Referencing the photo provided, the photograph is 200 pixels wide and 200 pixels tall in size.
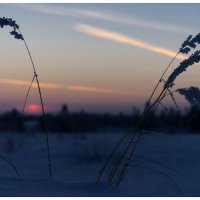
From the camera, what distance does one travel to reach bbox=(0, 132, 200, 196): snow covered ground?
2.66 meters

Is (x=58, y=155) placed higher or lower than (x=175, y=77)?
higher

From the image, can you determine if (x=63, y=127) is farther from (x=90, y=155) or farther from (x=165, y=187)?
(x=165, y=187)

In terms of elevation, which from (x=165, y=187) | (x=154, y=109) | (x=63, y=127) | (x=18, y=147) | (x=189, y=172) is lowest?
(x=154, y=109)

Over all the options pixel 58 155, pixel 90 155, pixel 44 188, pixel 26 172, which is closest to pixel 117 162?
pixel 44 188

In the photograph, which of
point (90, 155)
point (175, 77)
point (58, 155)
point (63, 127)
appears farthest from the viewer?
point (63, 127)

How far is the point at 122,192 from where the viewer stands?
2.76 meters

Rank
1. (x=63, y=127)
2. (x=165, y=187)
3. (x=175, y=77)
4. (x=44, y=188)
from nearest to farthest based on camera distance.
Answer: (x=44, y=188), (x=175, y=77), (x=165, y=187), (x=63, y=127)

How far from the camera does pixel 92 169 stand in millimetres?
7047

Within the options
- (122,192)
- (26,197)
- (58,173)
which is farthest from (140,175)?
(26,197)

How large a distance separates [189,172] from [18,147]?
4608 millimetres

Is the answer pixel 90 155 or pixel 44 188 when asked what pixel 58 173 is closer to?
pixel 90 155

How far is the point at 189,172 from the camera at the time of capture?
5.99 m

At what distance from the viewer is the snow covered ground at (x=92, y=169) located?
2.66 meters

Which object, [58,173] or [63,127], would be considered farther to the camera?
[63,127]
